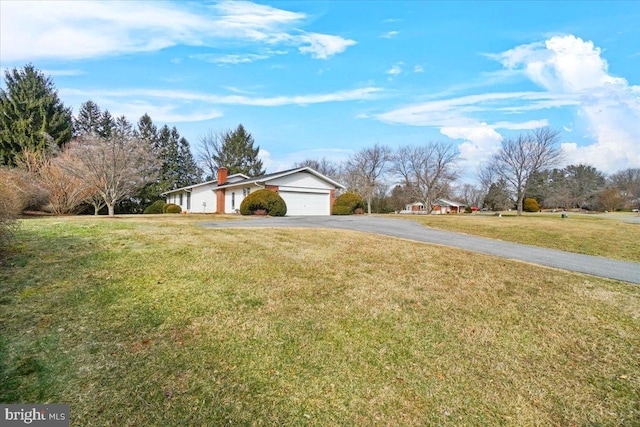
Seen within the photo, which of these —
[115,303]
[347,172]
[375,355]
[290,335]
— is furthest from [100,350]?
A: [347,172]

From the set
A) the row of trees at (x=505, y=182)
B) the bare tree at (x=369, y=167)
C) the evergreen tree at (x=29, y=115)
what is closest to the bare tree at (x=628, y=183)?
the row of trees at (x=505, y=182)

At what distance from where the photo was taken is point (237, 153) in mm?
49656

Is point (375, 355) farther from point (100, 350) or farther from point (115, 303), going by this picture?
point (115, 303)

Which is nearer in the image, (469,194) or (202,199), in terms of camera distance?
(202,199)

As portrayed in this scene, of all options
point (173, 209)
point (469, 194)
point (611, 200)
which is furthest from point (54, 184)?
point (469, 194)

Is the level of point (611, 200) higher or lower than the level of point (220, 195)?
higher

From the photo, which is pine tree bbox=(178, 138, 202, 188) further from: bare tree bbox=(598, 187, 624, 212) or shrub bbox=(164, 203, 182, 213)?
bare tree bbox=(598, 187, 624, 212)

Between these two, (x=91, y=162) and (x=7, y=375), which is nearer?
(x=7, y=375)

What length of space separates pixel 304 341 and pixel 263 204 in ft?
58.6

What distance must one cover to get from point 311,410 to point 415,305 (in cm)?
251

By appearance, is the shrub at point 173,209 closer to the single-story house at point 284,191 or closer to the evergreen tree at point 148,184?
the single-story house at point 284,191

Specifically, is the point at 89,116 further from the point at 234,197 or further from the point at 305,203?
the point at 305,203

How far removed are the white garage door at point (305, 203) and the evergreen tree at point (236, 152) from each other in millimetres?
26593

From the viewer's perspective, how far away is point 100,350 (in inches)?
125
